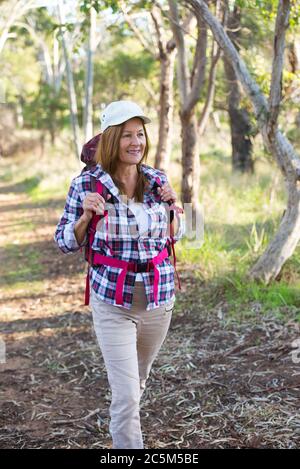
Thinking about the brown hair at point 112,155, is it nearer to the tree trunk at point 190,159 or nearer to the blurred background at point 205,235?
the blurred background at point 205,235

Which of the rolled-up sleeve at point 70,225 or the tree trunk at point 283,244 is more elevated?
the rolled-up sleeve at point 70,225

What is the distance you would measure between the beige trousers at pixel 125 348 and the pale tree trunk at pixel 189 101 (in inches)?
203

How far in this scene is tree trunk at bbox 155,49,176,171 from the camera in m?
Result: 9.95

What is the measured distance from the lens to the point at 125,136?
3.27m

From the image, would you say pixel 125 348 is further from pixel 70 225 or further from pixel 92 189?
pixel 92 189

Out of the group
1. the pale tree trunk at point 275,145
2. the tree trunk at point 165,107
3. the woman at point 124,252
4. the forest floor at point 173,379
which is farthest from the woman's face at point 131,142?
the tree trunk at point 165,107

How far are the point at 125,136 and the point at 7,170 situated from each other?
2166cm

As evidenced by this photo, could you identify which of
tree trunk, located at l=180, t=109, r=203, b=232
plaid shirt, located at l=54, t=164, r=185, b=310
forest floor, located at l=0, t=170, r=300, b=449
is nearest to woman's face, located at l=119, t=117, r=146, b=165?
plaid shirt, located at l=54, t=164, r=185, b=310

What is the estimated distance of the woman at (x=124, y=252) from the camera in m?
3.12

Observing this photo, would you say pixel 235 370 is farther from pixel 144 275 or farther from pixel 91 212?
pixel 91 212

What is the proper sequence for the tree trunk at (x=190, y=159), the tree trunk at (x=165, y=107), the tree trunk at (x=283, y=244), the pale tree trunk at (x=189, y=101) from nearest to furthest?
1. the tree trunk at (x=283, y=244)
2. the pale tree trunk at (x=189, y=101)
3. the tree trunk at (x=190, y=159)
4. the tree trunk at (x=165, y=107)

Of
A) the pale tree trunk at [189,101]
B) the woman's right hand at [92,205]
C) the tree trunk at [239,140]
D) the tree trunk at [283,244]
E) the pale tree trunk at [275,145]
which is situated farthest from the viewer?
the tree trunk at [239,140]

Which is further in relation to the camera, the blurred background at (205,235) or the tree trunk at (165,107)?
the tree trunk at (165,107)

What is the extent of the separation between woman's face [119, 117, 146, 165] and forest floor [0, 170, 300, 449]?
1812mm
